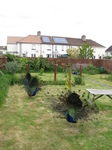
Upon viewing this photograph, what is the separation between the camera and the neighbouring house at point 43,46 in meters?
40.8

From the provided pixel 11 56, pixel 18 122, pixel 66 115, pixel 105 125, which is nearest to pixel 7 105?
pixel 18 122

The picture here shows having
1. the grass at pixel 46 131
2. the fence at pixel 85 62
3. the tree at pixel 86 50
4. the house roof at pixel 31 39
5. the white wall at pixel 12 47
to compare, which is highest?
the house roof at pixel 31 39

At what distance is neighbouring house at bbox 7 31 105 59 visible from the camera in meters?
40.8

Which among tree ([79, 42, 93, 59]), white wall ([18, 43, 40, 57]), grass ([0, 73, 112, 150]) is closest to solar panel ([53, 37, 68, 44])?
white wall ([18, 43, 40, 57])

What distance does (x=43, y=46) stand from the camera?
41.8 metres

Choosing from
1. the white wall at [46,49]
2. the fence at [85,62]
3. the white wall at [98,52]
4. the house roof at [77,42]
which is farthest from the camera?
the white wall at [98,52]

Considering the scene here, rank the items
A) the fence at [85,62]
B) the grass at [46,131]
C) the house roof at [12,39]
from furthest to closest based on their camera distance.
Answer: the house roof at [12,39], the fence at [85,62], the grass at [46,131]

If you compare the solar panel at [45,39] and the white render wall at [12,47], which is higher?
the solar panel at [45,39]

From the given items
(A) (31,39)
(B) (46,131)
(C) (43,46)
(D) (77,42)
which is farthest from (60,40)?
(B) (46,131)

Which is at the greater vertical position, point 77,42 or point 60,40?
point 60,40

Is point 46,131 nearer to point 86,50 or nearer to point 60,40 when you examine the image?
point 86,50

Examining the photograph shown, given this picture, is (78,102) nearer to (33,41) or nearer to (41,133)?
(41,133)

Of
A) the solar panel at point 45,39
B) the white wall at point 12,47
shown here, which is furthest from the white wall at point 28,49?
the white wall at point 12,47

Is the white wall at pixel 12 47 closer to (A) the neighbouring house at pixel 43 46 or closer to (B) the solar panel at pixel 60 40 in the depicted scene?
(A) the neighbouring house at pixel 43 46
